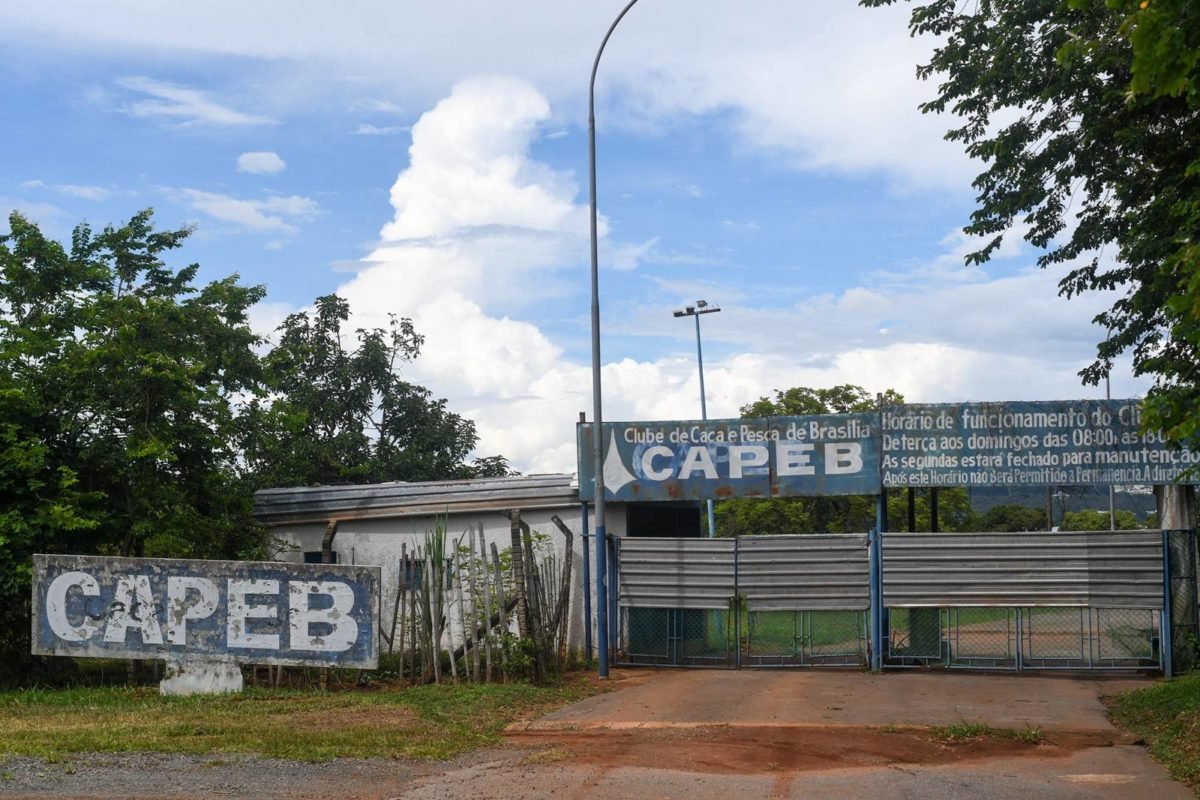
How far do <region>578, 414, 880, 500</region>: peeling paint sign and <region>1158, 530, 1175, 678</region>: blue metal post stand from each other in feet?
13.3

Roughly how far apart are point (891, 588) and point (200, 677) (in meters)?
9.77

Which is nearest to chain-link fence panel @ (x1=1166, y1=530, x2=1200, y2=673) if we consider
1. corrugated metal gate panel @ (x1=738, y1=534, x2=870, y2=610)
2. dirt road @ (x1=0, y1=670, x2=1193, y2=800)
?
dirt road @ (x1=0, y1=670, x2=1193, y2=800)

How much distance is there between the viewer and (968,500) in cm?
4391

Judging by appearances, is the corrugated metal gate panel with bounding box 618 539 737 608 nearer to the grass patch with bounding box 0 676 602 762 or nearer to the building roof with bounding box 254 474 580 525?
the building roof with bounding box 254 474 580 525

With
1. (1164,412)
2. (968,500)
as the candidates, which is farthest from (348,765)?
(968,500)

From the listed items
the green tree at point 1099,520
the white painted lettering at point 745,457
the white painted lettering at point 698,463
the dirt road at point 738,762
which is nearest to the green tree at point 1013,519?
the green tree at point 1099,520

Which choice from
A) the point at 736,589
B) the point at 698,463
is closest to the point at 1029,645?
the point at 736,589

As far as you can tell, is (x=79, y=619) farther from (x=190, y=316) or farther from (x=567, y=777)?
(x=567, y=777)

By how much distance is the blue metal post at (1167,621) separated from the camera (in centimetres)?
1698

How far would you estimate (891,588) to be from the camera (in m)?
17.9

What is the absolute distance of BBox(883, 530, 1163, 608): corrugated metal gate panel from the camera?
17.3m

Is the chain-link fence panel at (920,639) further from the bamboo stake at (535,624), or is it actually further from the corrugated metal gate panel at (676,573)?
the bamboo stake at (535,624)

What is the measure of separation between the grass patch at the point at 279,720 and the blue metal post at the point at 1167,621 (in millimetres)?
7952

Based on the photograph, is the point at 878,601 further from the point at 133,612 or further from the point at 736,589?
the point at 133,612
